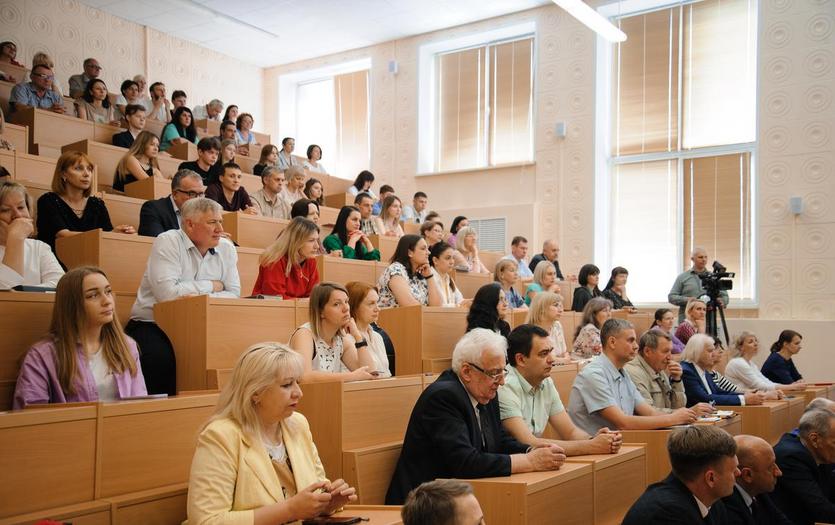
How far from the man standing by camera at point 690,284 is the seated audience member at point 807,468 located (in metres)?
4.30

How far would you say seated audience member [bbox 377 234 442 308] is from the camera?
14.8 feet

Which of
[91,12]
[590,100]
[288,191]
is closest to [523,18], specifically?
[590,100]

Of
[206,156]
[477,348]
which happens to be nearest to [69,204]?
[206,156]

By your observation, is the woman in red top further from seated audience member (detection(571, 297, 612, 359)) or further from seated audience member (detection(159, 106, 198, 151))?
seated audience member (detection(159, 106, 198, 151))

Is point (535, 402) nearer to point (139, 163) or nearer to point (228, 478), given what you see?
point (228, 478)

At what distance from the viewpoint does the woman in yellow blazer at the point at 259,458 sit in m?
1.86

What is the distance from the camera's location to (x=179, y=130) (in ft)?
24.0

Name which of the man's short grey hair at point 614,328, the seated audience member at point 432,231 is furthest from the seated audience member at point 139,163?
the man's short grey hair at point 614,328

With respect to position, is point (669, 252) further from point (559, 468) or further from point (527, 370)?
point (559, 468)

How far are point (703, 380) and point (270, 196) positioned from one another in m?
3.40

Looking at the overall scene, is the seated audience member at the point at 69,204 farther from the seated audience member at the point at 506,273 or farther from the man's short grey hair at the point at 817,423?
the man's short grey hair at the point at 817,423

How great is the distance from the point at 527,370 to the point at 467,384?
0.54 meters

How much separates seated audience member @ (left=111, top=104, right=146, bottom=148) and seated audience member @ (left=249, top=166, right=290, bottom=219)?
142 centimetres

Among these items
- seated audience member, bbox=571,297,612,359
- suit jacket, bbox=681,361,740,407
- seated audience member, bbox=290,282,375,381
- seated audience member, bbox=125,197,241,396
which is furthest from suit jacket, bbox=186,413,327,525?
seated audience member, bbox=571,297,612,359
